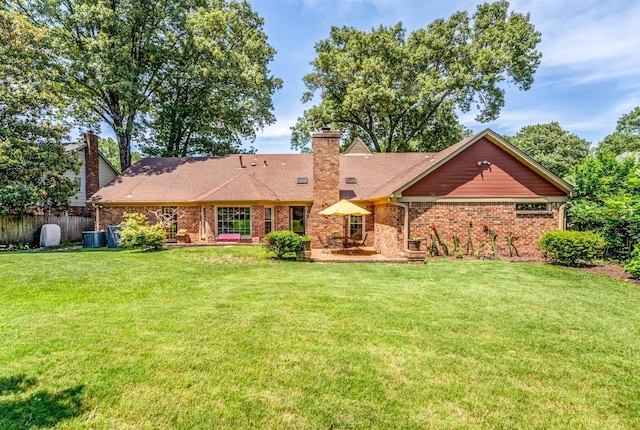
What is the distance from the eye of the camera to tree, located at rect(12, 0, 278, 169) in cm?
1916

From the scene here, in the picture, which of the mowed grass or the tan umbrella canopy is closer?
the mowed grass

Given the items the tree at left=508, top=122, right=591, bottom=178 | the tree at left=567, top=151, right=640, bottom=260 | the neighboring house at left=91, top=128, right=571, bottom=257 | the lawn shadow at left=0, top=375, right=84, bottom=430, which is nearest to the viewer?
the lawn shadow at left=0, top=375, right=84, bottom=430

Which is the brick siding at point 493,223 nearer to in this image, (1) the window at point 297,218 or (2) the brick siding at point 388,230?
(2) the brick siding at point 388,230

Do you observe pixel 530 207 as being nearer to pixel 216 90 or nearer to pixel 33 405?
pixel 33 405

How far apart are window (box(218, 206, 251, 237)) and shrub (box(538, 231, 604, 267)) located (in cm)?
1264

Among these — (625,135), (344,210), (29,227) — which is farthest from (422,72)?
(625,135)

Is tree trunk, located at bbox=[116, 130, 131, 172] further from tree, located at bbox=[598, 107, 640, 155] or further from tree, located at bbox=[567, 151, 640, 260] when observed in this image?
tree, located at bbox=[598, 107, 640, 155]

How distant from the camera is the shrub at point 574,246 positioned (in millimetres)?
9914

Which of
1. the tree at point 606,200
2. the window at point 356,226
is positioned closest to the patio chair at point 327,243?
the window at point 356,226

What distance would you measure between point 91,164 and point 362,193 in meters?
19.1

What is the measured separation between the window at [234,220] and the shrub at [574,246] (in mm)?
12643

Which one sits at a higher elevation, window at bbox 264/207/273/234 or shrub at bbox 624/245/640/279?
window at bbox 264/207/273/234

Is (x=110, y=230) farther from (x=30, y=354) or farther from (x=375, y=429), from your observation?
(x=375, y=429)

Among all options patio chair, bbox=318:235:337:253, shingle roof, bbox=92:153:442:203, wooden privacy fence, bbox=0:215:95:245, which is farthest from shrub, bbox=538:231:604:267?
wooden privacy fence, bbox=0:215:95:245
